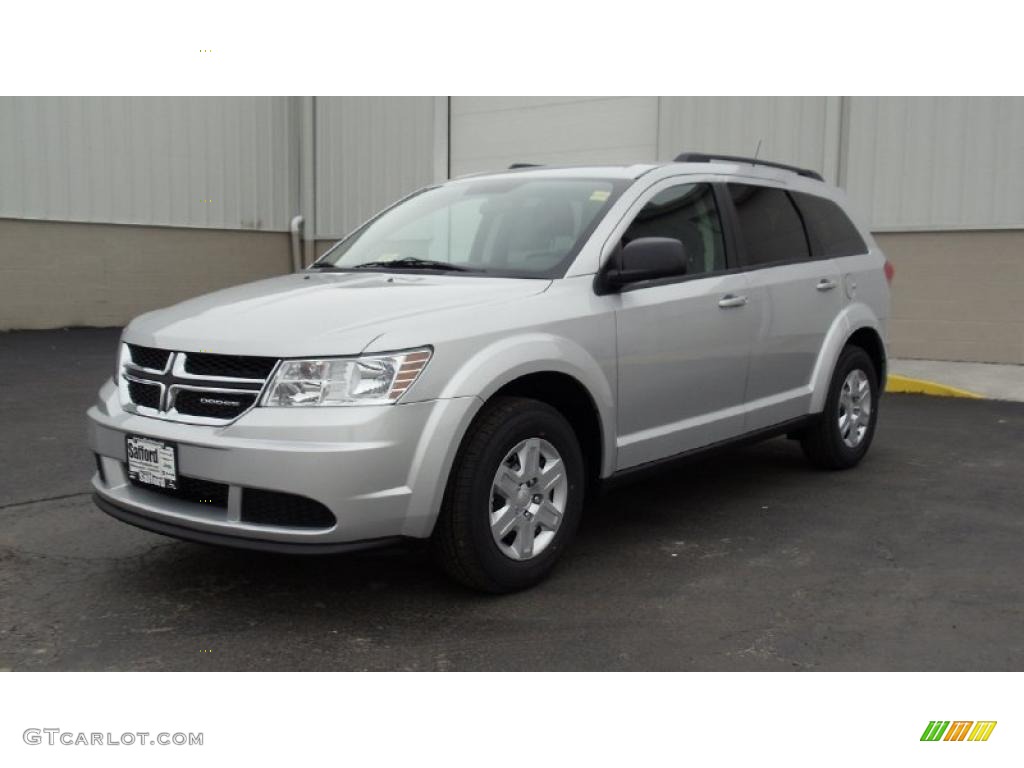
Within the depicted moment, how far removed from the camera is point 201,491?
361 cm

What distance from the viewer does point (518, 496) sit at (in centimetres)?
388

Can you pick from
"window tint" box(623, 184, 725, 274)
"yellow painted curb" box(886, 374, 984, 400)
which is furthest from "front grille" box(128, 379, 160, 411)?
"yellow painted curb" box(886, 374, 984, 400)

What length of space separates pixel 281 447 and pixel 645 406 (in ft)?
5.63

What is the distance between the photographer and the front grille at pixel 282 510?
3459 millimetres

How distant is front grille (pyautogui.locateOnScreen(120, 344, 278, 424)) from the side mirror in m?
1.54

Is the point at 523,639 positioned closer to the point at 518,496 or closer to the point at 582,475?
the point at 518,496

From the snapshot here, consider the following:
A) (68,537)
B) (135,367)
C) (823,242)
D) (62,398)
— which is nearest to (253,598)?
(135,367)

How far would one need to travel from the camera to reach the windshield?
174 inches

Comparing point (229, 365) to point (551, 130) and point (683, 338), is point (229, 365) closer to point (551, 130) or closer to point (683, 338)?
point (683, 338)

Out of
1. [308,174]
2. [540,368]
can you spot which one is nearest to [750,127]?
[308,174]

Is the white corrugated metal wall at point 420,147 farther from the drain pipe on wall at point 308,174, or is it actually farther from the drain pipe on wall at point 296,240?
the drain pipe on wall at point 296,240

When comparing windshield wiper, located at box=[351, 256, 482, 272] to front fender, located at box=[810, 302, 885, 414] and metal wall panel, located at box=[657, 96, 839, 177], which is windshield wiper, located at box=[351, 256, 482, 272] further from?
metal wall panel, located at box=[657, 96, 839, 177]

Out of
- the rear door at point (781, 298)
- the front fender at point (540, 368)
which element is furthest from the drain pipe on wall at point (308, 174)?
the front fender at point (540, 368)

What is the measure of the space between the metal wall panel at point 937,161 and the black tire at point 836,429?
5.94m
